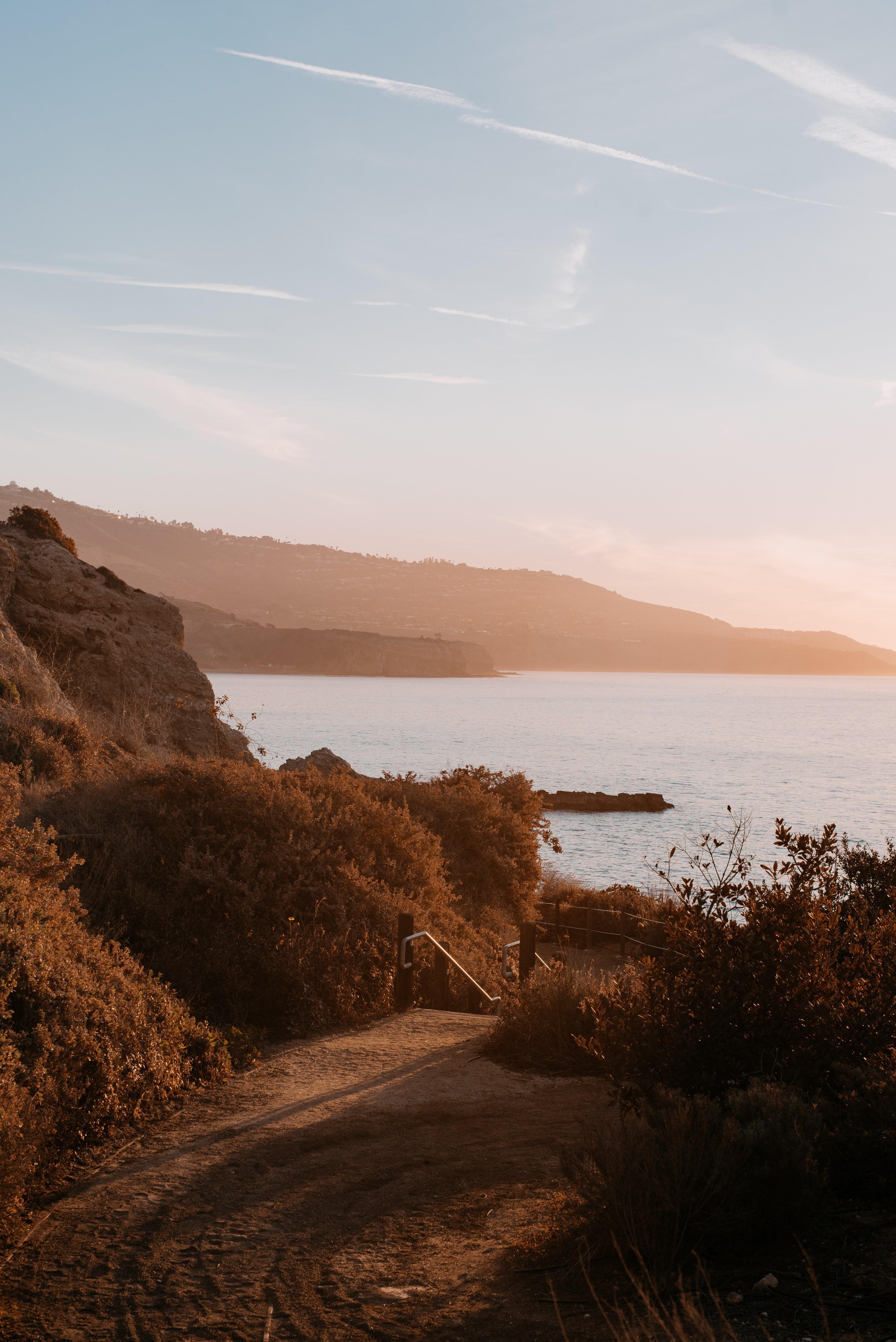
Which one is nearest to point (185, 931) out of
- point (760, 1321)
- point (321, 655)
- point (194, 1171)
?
point (194, 1171)

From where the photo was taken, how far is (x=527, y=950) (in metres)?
11.0

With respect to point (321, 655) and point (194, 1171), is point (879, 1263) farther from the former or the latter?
point (321, 655)

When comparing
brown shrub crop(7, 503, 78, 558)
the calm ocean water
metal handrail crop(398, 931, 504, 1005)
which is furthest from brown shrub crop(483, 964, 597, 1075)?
brown shrub crop(7, 503, 78, 558)

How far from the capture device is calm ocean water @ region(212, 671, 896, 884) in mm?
Result: 43812

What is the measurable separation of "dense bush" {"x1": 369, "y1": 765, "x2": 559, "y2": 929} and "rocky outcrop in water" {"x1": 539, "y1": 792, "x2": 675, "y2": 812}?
3223cm

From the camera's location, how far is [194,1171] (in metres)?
5.41

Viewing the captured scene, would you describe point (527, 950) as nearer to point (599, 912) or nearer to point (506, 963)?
point (506, 963)

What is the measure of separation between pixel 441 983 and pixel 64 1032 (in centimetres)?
585

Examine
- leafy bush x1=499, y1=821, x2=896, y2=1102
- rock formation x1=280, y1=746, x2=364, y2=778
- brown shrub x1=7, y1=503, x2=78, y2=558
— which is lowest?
rock formation x1=280, y1=746, x2=364, y2=778

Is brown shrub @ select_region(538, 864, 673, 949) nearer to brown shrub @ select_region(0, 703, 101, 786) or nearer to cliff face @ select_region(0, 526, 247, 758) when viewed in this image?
cliff face @ select_region(0, 526, 247, 758)

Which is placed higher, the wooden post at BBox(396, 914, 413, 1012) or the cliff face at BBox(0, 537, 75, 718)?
the cliff face at BBox(0, 537, 75, 718)

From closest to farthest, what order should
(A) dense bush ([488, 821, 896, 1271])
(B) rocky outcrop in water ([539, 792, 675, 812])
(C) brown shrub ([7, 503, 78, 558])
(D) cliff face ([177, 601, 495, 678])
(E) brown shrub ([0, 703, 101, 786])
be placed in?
(A) dense bush ([488, 821, 896, 1271]) → (E) brown shrub ([0, 703, 101, 786]) → (C) brown shrub ([7, 503, 78, 558]) → (B) rocky outcrop in water ([539, 792, 675, 812]) → (D) cliff face ([177, 601, 495, 678])

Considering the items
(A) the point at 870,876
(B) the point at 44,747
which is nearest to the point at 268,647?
(B) the point at 44,747

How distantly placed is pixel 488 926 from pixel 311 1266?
35.2ft
